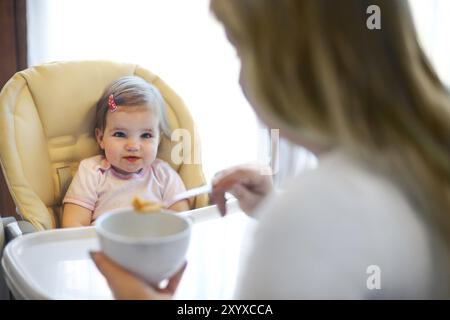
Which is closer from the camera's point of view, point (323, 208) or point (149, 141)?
point (323, 208)

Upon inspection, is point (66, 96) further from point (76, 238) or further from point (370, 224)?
point (370, 224)

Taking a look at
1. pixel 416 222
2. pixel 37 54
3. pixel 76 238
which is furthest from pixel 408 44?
pixel 37 54

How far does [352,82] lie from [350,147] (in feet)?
0.21

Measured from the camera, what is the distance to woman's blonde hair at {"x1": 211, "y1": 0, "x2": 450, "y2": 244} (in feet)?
1.64

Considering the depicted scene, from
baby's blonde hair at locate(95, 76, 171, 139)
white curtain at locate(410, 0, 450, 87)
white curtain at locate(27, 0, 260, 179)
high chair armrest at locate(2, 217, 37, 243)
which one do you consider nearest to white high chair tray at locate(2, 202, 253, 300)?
high chair armrest at locate(2, 217, 37, 243)

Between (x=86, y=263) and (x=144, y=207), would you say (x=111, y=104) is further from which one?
(x=144, y=207)

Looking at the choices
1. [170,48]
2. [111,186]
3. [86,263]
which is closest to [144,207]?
[86,263]

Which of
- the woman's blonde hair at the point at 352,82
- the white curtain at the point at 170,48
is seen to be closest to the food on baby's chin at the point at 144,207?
the woman's blonde hair at the point at 352,82

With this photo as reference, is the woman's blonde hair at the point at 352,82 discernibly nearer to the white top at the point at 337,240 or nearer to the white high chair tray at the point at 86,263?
the white top at the point at 337,240

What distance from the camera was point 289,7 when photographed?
19.7 inches

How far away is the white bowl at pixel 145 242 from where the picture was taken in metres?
0.57

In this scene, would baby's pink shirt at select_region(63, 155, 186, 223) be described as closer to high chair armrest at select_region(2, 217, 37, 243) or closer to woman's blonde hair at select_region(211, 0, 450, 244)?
high chair armrest at select_region(2, 217, 37, 243)

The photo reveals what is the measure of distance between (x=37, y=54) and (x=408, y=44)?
1.54 meters

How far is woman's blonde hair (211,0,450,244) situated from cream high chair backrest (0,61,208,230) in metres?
0.73
